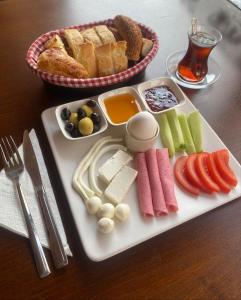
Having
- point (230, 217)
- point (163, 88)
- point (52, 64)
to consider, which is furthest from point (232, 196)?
point (52, 64)

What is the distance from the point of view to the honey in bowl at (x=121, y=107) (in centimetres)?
94

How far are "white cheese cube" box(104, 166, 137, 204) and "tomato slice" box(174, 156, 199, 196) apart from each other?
0.41 feet

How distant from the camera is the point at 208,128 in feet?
3.04

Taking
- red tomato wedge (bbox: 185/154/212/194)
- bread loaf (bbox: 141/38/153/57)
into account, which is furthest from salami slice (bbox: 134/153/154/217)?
bread loaf (bbox: 141/38/153/57)

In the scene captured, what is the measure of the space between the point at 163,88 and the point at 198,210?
469 millimetres

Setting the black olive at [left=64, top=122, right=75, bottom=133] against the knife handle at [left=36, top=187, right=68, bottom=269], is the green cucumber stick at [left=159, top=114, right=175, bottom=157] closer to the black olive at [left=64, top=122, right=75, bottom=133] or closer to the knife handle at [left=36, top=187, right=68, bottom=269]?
the black olive at [left=64, top=122, right=75, bottom=133]

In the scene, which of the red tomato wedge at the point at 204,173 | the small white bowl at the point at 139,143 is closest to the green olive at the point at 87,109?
the small white bowl at the point at 139,143

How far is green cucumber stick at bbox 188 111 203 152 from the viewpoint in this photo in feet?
2.91

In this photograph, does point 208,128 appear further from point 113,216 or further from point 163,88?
point 113,216

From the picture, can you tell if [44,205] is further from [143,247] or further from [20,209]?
[143,247]

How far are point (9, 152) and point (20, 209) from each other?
0.20m

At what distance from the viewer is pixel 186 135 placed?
91 centimetres

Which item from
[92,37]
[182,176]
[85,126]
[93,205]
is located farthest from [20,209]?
[92,37]

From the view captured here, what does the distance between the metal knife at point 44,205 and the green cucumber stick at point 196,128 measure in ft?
1.56
